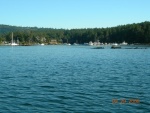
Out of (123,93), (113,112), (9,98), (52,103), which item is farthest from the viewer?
(123,93)

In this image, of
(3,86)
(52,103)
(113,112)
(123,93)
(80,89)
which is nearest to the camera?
(113,112)

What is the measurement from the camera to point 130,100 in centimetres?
2417

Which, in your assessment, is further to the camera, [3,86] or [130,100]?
[3,86]

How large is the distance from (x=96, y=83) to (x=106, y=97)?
7692mm

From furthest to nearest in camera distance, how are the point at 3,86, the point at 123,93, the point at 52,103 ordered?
the point at 3,86
the point at 123,93
the point at 52,103

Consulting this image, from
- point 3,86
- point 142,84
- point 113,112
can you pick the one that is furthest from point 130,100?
point 3,86

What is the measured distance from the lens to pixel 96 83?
108 ft

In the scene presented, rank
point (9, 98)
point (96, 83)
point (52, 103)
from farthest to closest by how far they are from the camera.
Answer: point (96, 83) < point (9, 98) < point (52, 103)

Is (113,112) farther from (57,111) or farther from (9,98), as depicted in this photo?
(9,98)

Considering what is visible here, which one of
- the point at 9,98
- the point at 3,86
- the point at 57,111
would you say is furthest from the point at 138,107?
the point at 3,86

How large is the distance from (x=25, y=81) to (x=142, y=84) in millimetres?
12630

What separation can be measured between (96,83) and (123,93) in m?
6.27

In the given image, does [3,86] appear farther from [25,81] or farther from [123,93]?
[123,93]

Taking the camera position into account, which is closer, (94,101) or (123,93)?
(94,101)
